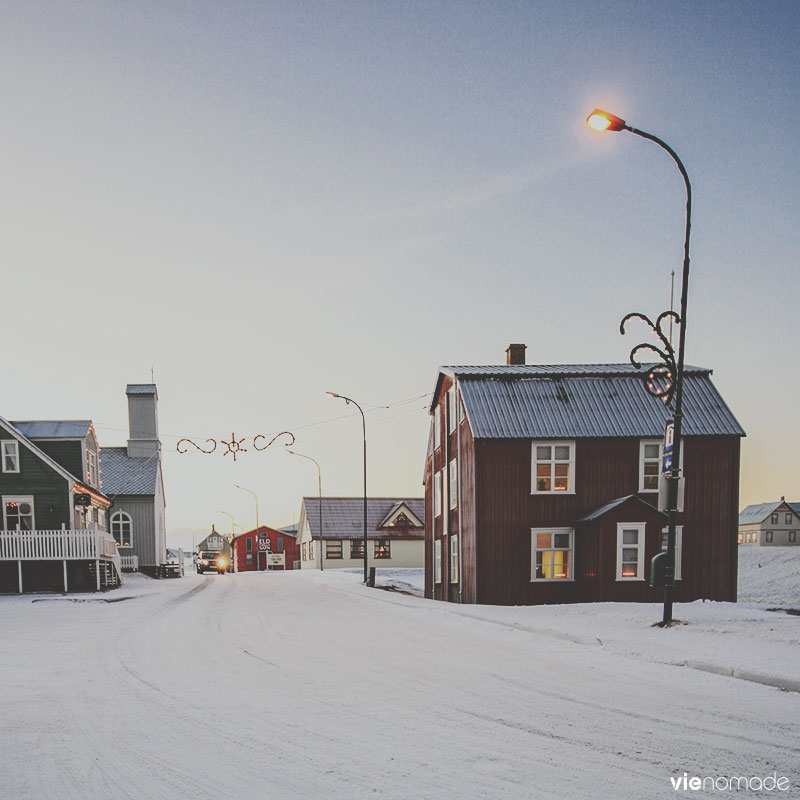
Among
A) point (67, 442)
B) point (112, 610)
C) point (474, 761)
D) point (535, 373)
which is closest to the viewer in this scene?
point (474, 761)

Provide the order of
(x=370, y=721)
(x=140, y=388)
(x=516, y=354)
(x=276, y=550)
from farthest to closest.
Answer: (x=276, y=550), (x=140, y=388), (x=516, y=354), (x=370, y=721)

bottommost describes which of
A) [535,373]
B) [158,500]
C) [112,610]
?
[112,610]

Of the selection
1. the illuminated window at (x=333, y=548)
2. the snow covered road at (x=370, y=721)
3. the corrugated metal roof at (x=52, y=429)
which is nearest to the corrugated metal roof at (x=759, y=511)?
the illuminated window at (x=333, y=548)

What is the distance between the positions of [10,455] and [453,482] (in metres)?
18.2

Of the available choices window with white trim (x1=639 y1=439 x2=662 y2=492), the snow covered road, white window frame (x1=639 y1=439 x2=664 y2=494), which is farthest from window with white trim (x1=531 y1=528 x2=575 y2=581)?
the snow covered road

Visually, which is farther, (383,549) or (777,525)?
(777,525)

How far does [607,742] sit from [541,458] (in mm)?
17639

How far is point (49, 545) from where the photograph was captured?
26.5 m

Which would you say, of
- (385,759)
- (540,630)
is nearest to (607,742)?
(385,759)

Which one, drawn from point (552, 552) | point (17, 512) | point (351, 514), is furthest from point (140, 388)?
point (552, 552)

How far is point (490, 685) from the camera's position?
8062mm

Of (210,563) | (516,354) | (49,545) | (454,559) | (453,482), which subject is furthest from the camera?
(210,563)

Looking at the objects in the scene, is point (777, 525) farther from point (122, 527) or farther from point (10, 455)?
point (10, 455)

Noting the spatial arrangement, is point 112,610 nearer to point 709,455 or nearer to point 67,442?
point 67,442
